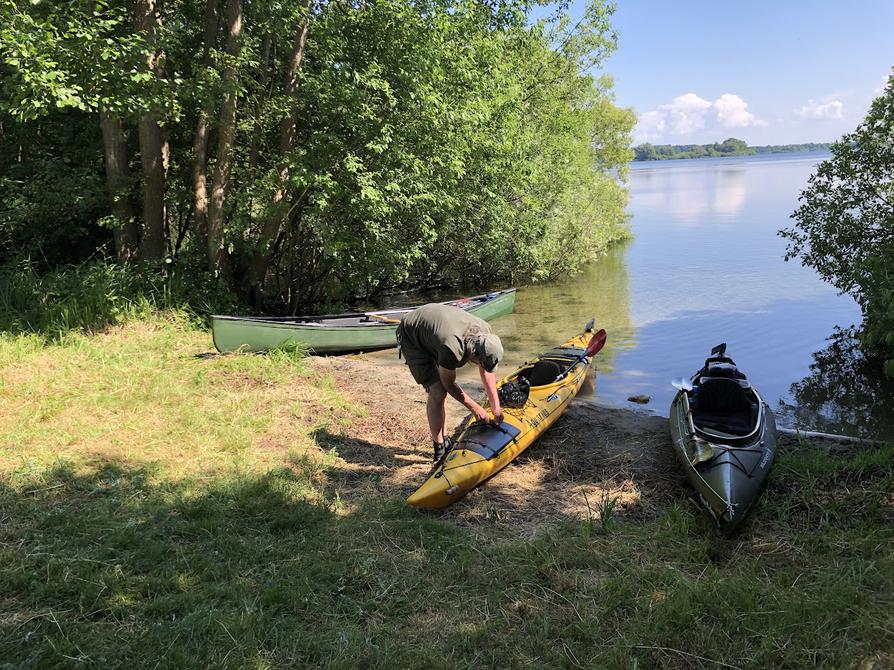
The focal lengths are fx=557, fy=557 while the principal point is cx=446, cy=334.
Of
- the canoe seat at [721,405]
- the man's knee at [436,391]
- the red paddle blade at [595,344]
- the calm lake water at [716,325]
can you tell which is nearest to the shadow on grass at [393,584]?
the man's knee at [436,391]

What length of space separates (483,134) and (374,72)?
9.38ft

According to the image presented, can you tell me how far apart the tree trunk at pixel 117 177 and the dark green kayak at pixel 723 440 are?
9052 mm

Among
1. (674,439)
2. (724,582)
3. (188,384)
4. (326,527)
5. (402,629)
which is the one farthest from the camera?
(188,384)

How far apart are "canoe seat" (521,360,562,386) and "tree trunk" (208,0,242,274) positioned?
233 inches

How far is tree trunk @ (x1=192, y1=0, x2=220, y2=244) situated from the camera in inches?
370

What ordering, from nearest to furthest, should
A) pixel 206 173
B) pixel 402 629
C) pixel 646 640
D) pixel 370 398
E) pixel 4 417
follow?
pixel 646 640, pixel 402 629, pixel 4 417, pixel 370 398, pixel 206 173

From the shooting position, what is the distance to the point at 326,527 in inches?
157

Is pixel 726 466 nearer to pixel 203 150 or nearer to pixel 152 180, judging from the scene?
pixel 152 180

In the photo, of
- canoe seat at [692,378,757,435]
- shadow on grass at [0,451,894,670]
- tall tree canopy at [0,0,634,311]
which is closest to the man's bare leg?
shadow on grass at [0,451,894,670]

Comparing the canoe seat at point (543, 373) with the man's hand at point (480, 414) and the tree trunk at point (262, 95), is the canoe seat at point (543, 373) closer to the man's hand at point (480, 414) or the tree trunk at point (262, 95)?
the man's hand at point (480, 414)

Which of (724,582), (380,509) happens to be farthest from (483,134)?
(724,582)

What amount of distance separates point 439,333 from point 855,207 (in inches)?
315

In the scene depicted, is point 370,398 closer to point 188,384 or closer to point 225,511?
point 188,384

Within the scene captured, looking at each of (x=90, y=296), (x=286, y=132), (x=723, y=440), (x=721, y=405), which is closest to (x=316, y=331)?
(x=90, y=296)
